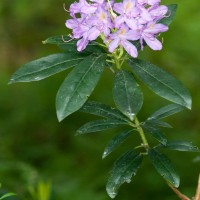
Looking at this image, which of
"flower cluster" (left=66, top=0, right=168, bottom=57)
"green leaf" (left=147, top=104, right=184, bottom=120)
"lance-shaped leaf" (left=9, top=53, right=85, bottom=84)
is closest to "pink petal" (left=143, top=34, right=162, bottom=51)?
"flower cluster" (left=66, top=0, right=168, bottom=57)

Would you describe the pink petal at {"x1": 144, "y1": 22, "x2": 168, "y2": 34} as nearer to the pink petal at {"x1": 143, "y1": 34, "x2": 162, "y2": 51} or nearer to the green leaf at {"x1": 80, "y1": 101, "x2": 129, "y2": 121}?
the pink petal at {"x1": 143, "y1": 34, "x2": 162, "y2": 51}

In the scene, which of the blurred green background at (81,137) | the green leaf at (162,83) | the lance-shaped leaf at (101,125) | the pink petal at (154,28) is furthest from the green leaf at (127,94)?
the blurred green background at (81,137)

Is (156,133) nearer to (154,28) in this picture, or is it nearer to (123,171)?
(123,171)

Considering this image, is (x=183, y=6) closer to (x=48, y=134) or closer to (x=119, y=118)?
(x=48, y=134)

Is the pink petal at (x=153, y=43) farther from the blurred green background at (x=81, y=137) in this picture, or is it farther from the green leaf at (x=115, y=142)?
the blurred green background at (x=81, y=137)

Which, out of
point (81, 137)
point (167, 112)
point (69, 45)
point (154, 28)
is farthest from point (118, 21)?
point (81, 137)

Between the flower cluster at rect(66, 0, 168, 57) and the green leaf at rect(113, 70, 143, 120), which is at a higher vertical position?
the flower cluster at rect(66, 0, 168, 57)

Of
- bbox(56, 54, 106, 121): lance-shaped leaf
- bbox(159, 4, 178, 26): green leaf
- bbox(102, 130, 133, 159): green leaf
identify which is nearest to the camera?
bbox(56, 54, 106, 121): lance-shaped leaf
